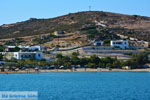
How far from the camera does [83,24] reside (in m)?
164

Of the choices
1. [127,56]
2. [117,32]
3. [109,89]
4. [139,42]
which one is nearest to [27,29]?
[117,32]

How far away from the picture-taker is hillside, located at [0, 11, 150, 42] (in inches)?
6353

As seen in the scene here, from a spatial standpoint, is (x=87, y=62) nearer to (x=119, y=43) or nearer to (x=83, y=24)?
(x=119, y=43)

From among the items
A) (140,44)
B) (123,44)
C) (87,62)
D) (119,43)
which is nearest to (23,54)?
(87,62)

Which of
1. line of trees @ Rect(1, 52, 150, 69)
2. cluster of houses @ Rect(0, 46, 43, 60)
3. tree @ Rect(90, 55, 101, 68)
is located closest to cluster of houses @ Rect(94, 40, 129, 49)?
line of trees @ Rect(1, 52, 150, 69)

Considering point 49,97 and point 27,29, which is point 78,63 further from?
A: point 27,29

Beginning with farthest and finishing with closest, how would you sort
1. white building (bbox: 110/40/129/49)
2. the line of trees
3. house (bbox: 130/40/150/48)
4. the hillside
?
the hillside, house (bbox: 130/40/150/48), white building (bbox: 110/40/129/49), the line of trees

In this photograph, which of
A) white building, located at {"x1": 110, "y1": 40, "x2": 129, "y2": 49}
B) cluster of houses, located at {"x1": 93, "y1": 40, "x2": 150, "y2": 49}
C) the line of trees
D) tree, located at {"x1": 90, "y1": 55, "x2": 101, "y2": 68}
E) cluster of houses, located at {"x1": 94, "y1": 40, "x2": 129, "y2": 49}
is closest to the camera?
the line of trees

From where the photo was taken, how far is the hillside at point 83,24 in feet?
529

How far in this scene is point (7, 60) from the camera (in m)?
115

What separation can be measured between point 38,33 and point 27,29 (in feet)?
59.7

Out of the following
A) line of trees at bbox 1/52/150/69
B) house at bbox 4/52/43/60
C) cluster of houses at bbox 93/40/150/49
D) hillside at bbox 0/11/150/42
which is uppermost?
hillside at bbox 0/11/150/42

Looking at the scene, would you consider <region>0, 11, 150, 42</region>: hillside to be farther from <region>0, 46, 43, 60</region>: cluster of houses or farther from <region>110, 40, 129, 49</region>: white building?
<region>0, 46, 43, 60</region>: cluster of houses

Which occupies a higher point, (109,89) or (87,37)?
(87,37)
